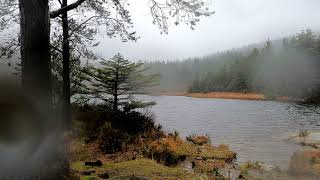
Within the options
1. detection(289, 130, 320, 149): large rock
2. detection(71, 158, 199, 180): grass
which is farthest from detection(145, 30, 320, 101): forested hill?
detection(71, 158, 199, 180): grass

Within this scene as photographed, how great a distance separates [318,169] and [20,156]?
10694 mm

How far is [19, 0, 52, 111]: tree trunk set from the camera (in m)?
6.55

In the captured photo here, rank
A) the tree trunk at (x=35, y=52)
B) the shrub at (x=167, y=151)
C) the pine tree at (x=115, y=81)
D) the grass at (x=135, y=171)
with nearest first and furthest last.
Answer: the tree trunk at (x=35, y=52), the grass at (x=135, y=171), the shrub at (x=167, y=151), the pine tree at (x=115, y=81)

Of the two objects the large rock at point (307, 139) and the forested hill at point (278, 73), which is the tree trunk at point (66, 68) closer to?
the large rock at point (307, 139)

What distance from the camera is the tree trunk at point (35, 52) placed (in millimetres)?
6551

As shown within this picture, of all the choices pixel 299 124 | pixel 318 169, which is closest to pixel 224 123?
pixel 299 124

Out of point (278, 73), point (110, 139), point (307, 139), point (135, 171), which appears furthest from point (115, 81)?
point (278, 73)

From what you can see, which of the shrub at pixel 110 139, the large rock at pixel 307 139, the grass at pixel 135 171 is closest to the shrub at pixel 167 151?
the shrub at pixel 110 139

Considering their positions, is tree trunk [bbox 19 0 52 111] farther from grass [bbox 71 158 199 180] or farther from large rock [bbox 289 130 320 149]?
large rock [bbox 289 130 320 149]

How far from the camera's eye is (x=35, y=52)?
658 cm

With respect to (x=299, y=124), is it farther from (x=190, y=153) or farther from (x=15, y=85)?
(x=15, y=85)

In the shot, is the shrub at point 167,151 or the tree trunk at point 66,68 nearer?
the tree trunk at point 66,68

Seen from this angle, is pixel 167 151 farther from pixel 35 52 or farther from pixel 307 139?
pixel 307 139

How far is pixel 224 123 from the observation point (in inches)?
1371
